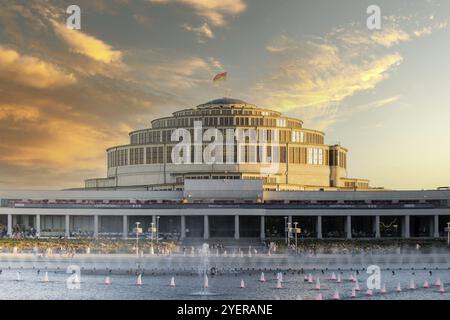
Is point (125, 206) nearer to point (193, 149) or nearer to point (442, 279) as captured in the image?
point (193, 149)

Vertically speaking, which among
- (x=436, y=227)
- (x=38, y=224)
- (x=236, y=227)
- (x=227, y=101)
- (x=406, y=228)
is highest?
(x=227, y=101)

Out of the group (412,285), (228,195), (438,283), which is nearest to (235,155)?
(228,195)

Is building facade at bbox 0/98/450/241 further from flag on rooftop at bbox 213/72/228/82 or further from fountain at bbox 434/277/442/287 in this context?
fountain at bbox 434/277/442/287

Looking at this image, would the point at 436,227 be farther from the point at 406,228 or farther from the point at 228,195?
the point at 228,195

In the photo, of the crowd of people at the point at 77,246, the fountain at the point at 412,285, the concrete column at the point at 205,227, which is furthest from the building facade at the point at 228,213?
the fountain at the point at 412,285

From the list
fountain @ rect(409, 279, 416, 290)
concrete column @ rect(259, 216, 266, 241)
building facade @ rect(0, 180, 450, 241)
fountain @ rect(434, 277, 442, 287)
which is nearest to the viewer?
fountain @ rect(409, 279, 416, 290)

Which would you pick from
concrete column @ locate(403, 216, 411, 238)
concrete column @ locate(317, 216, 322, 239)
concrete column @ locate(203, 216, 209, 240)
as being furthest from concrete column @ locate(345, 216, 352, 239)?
concrete column @ locate(203, 216, 209, 240)

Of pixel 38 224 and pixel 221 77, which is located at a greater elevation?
pixel 221 77

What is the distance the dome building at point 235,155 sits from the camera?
149375 mm

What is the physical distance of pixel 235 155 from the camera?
5881 inches

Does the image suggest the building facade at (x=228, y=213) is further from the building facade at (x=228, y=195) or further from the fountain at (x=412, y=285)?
the fountain at (x=412, y=285)

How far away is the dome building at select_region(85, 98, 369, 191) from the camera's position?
14938 centimetres

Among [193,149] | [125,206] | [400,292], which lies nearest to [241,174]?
[193,149]
